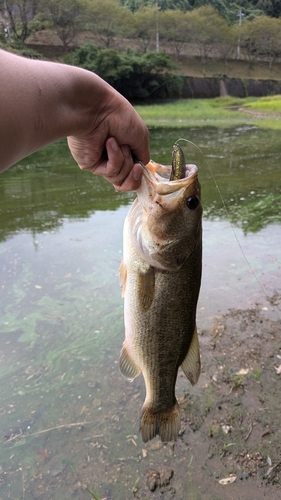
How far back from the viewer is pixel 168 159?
12352 millimetres

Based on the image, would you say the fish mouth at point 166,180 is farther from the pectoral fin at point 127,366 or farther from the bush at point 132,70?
the bush at point 132,70

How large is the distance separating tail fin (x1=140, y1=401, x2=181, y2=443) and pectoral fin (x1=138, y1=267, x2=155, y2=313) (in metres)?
0.64

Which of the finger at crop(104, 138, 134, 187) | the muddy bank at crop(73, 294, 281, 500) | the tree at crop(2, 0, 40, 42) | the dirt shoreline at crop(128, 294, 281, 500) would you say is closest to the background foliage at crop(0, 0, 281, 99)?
the tree at crop(2, 0, 40, 42)

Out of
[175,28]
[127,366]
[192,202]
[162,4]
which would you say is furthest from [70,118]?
[162,4]

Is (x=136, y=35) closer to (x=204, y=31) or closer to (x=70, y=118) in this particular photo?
(x=204, y=31)

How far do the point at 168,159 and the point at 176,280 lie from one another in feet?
35.6

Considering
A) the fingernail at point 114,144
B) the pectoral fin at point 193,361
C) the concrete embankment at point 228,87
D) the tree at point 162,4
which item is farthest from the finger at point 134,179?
the tree at point 162,4

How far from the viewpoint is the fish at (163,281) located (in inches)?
73.5

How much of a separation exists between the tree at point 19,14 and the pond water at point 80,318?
1845 inches

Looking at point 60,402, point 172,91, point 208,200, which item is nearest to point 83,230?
point 208,200

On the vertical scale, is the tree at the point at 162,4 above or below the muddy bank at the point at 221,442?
above

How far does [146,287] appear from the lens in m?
1.97

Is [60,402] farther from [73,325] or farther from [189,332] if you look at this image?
[189,332]

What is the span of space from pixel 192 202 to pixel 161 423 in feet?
4.05
